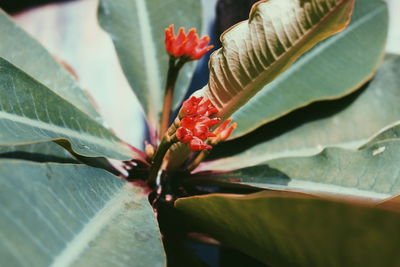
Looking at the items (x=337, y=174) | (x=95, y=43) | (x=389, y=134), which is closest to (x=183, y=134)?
(x=337, y=174)

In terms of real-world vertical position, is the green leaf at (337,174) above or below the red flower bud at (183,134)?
below

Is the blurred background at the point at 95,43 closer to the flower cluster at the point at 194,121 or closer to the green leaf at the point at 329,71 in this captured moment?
the green leaf at the point at 329,71

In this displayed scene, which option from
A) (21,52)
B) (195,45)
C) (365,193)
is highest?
(21,52)

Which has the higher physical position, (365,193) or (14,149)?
(14,149)

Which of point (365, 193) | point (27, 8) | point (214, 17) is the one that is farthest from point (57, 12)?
point (365, 193)

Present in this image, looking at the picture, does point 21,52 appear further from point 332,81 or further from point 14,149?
point 332,81

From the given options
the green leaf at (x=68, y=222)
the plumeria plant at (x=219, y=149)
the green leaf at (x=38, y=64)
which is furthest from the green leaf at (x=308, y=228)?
the green leaf at (x=38, y=64)

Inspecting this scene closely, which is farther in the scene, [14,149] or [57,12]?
[57,12]
